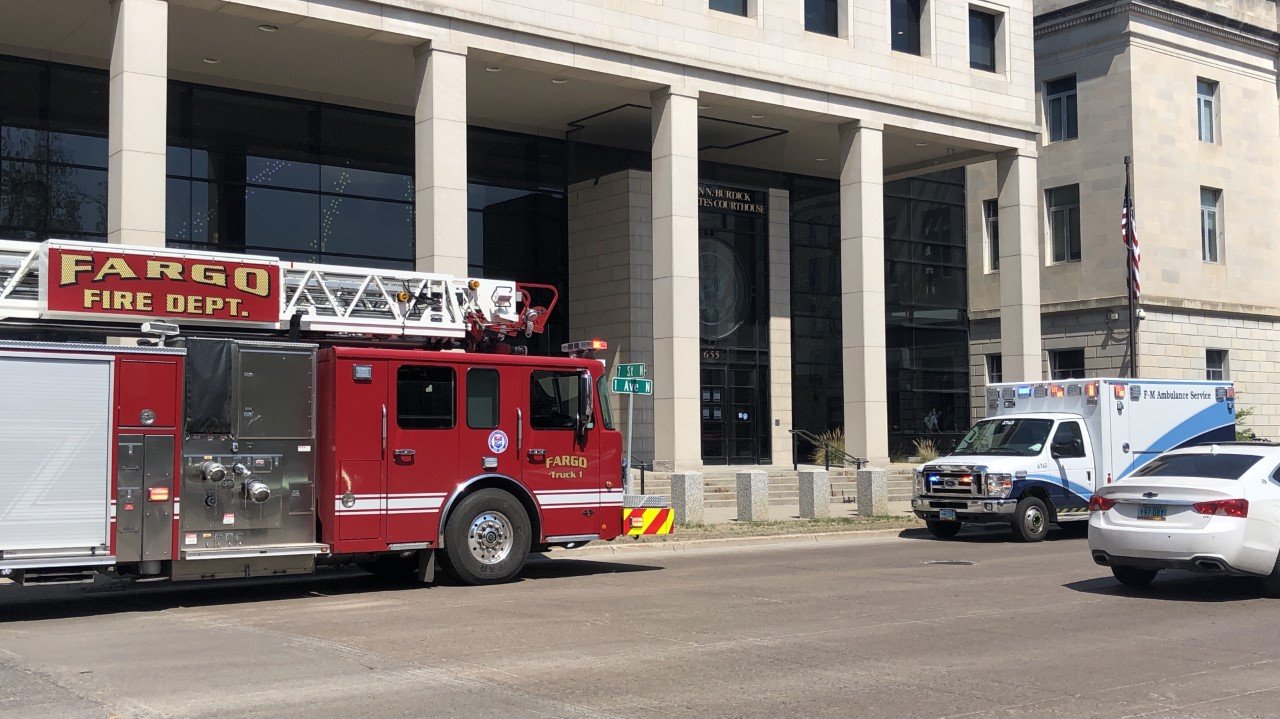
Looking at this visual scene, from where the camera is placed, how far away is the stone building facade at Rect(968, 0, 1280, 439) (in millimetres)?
39344

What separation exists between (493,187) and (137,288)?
19998mm

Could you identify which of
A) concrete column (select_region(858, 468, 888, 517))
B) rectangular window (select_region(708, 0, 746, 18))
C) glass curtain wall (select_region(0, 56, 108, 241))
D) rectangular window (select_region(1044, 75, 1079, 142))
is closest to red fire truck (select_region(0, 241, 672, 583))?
concrete column (select_region(858, 468, 888, 517))

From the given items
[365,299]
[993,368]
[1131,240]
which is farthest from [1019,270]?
[365,299]

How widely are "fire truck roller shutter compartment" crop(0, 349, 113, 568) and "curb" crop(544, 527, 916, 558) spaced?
302 inches

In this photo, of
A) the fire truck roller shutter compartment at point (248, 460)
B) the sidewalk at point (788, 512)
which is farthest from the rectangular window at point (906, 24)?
the fire truck roller shutter compartment at point (248, 460)

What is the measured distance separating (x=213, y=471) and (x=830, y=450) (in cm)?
2128

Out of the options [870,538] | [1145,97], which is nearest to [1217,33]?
[1145,97]

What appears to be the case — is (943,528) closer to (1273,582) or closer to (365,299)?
(1273,582)

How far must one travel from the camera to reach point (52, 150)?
25.8 metres

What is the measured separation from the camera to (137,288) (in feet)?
41.8

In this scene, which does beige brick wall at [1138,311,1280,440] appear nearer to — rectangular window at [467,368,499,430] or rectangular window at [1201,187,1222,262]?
rectangular window at [1201,187,1222,262]

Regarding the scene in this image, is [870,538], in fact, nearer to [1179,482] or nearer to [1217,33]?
[1179,482]

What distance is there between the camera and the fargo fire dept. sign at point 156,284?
1238 centimetres

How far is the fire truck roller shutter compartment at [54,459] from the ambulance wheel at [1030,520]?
561 inches
